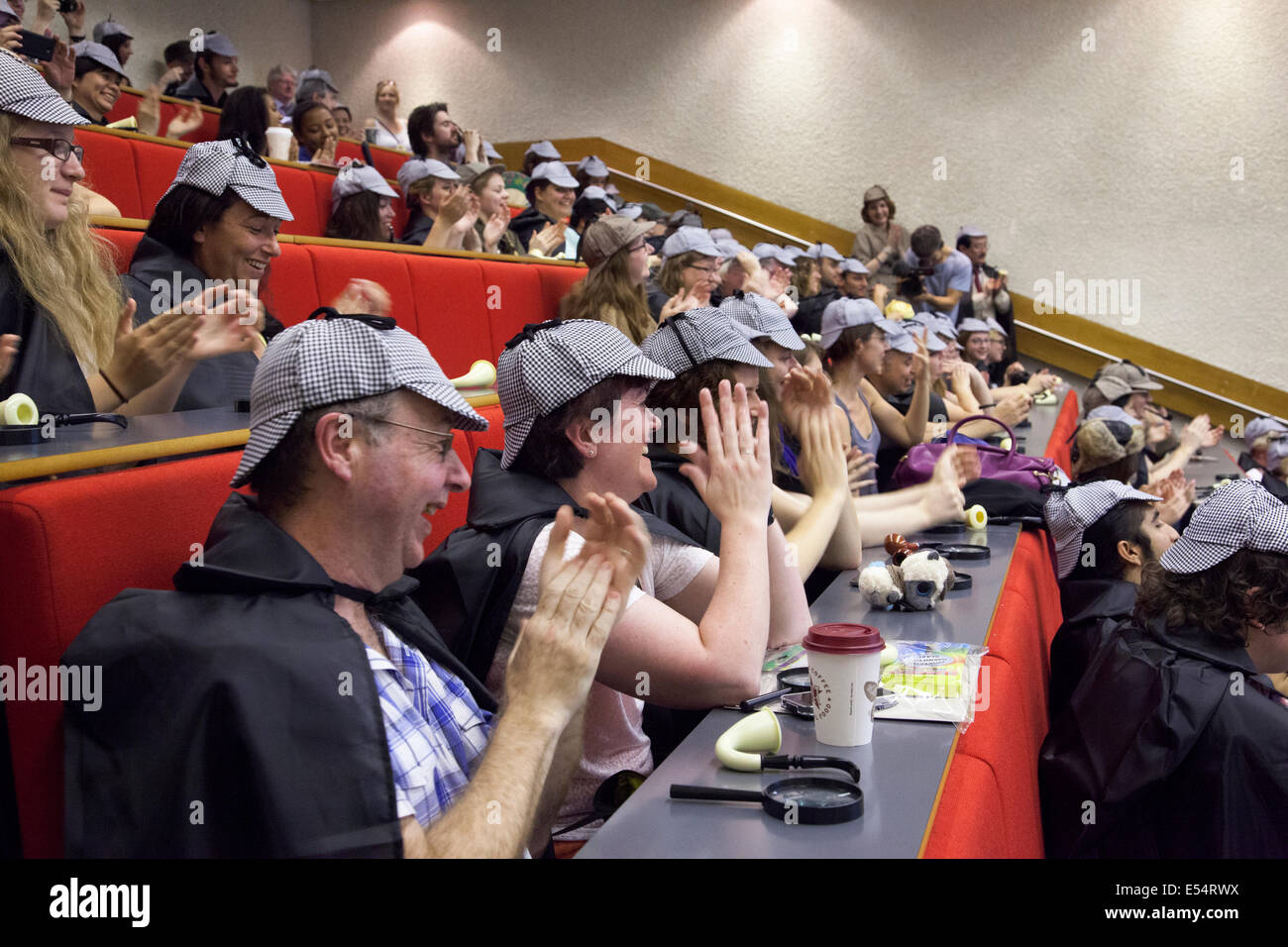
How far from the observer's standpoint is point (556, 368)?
1639 millimetres

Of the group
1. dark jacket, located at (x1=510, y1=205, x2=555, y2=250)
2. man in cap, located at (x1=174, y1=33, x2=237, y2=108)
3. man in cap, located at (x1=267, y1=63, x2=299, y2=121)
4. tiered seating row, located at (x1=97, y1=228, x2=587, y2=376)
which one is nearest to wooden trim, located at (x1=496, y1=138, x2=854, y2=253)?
man in cap, located at (x1=267, y1=63, x2=299, y2=121)

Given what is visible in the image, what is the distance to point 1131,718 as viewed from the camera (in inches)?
79.4

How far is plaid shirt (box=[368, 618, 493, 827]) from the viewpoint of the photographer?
3.81 ft

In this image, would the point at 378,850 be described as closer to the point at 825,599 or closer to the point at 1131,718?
the point at 825,599

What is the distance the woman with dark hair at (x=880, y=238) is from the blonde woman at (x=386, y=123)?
363 centimetres

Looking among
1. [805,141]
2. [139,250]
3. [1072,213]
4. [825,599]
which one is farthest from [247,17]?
[825,599]

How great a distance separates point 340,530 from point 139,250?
1.46 meters

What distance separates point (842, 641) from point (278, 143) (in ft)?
14.6

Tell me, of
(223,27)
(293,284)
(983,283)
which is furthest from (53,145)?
(223,27)

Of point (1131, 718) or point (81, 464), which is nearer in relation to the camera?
point (81, 464)

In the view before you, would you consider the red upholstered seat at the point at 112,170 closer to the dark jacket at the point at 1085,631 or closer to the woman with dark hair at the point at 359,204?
the woman with dark hair at the point at 359,204

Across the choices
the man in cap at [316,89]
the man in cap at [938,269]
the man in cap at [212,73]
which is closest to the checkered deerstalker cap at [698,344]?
the man in cap at [316,89]

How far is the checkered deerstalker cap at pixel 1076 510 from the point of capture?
2.91 m

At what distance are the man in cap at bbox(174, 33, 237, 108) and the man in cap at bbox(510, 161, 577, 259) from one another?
6.42 ft
